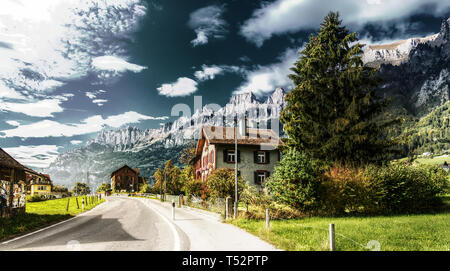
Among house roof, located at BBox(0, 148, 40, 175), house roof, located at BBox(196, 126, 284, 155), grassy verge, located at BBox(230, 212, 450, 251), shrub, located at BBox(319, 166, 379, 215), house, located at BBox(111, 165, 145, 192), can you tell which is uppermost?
house roof, located at BBox(196, 126, 284, 155)

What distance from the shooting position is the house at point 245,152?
36375 millimetres

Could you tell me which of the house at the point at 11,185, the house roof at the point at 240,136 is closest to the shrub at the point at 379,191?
the house roof at the point at 240,136

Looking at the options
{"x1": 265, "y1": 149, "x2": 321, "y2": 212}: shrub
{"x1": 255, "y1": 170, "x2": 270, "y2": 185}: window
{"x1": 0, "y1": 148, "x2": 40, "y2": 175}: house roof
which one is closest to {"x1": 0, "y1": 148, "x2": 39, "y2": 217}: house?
{"x1": 0, "y1": 148, "x2": 40, "y2": 175}: house roof

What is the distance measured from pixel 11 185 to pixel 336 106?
24368 mm

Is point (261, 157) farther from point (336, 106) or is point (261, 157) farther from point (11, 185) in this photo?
point (11, 185)

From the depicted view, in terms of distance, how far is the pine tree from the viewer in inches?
898

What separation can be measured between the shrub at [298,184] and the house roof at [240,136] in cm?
1807

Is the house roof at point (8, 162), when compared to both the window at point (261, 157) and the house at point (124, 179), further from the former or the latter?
the house at point (124, 179)

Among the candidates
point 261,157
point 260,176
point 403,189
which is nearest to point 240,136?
point 261,157

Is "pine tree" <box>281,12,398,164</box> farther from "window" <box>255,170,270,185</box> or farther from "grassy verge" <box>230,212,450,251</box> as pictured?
"window" <box>255,170,270,185</box>
